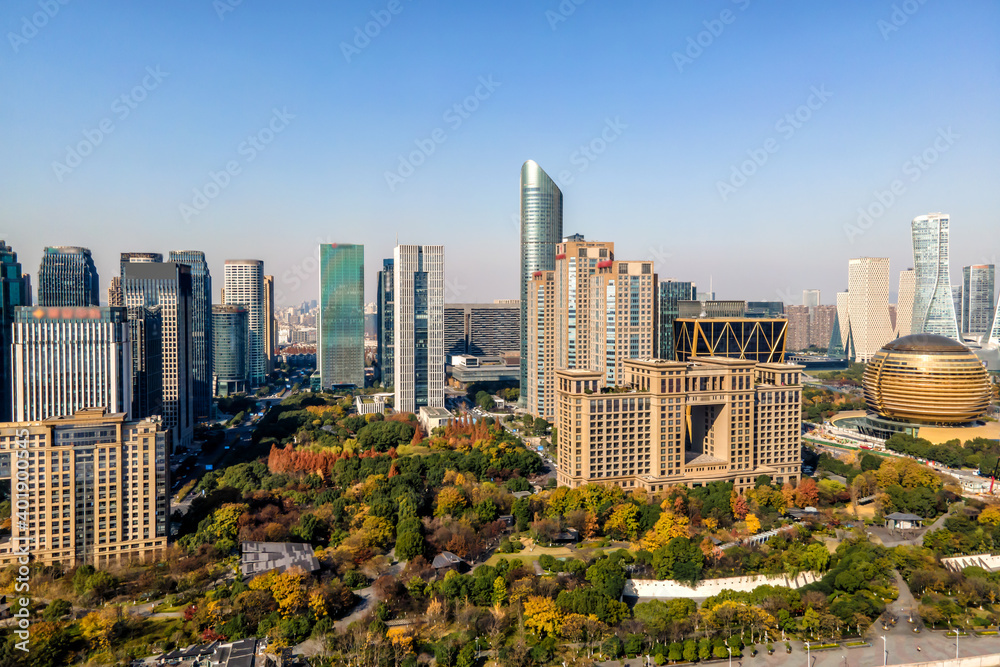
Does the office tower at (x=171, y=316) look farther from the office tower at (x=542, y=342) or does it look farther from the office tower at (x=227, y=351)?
the office tower at (x=542, y=342)

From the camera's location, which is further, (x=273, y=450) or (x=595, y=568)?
(x=273, y=450)

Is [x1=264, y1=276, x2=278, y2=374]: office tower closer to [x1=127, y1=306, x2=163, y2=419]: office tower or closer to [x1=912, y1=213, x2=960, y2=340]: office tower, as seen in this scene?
[x1=127, y1=306, x2=163, y2=419]: office tower

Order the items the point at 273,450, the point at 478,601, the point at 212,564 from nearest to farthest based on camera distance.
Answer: the point at 478,601, the point at 212,564, the point at 273,450

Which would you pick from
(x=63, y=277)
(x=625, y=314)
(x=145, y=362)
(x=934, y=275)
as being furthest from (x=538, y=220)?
(x=934, y=275)

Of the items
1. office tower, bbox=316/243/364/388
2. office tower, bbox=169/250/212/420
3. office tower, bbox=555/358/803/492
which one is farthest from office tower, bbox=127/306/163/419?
office tower, bbox=316/243/364/388

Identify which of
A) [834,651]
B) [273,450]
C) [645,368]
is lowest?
[834,651]

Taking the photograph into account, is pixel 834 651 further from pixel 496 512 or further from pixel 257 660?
pixel 257 660

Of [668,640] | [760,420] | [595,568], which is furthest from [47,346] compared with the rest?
[760,420]
